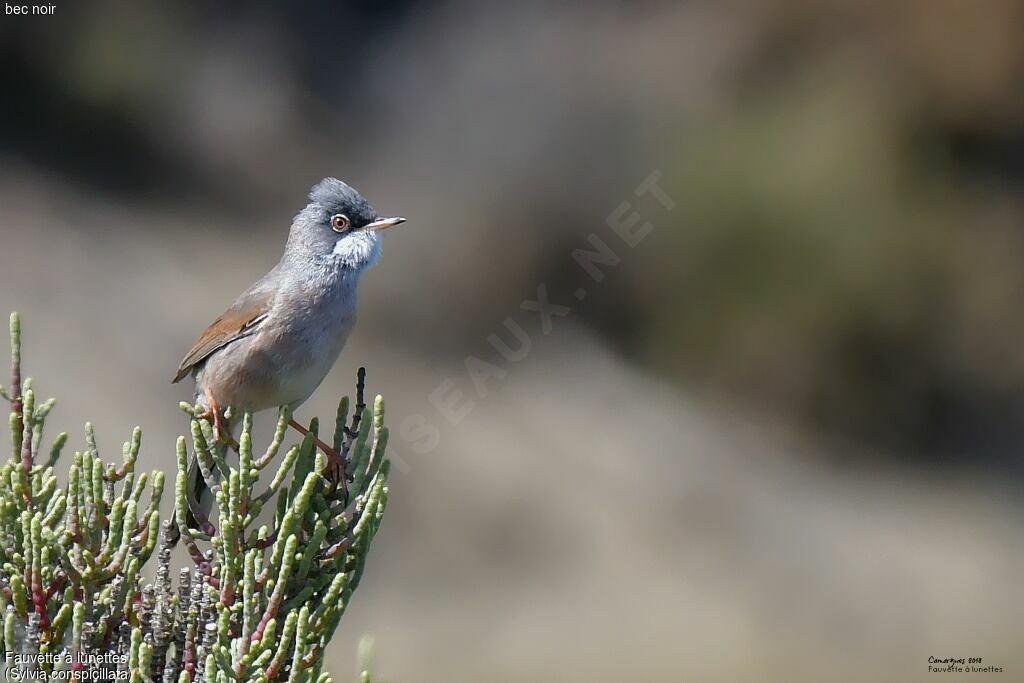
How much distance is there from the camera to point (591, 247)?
31.0ft

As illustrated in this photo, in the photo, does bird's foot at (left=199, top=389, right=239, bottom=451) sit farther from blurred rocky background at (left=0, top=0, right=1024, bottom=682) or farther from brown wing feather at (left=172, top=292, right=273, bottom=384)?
blurred rocky background at (left=0, top=0, right=1024, bottom=682)

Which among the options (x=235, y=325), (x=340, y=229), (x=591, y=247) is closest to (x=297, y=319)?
(x=235, y=325)

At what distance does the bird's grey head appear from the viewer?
144 inches

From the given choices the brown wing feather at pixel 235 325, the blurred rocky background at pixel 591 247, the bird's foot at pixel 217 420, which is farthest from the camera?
the blurred rocky background at pixel 591 247

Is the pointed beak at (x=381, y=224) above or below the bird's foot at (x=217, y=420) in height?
above

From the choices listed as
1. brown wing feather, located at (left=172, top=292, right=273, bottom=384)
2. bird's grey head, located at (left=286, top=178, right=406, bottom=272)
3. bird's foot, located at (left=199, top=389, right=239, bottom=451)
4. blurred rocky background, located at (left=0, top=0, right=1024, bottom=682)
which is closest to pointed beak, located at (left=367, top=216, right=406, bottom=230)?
bird's grey head, located at (left=286, top=178, right=406, bottom=272)

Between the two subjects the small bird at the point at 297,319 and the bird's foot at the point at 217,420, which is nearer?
the bird's foot at the point at 217,420

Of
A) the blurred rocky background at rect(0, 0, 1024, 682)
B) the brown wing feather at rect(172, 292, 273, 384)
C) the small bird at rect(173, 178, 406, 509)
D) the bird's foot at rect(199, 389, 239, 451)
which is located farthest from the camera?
the blurred rocky background at rect(0, 0, 1024, 682)

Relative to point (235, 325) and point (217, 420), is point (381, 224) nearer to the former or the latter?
point (235, 325)

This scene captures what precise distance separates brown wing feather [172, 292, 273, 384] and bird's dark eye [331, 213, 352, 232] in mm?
333

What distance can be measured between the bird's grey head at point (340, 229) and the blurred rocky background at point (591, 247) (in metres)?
4.78

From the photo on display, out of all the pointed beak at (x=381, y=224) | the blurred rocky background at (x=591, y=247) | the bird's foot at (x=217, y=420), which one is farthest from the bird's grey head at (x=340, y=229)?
the blurred rocky background at (x=591, y=247)

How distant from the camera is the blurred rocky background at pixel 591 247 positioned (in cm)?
880

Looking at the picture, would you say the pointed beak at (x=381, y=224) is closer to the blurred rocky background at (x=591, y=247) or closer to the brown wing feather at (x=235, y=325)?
the brown wing feather at (x=235, y=325)
